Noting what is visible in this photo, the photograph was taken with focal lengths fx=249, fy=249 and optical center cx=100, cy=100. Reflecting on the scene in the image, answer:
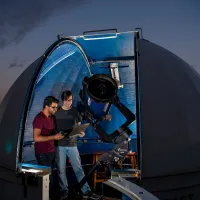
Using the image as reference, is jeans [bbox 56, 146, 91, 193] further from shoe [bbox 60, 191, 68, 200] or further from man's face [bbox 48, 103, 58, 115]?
man's face [bbox 48, 103, 58, 115]

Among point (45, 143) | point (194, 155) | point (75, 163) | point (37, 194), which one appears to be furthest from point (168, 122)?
point (37, 194)

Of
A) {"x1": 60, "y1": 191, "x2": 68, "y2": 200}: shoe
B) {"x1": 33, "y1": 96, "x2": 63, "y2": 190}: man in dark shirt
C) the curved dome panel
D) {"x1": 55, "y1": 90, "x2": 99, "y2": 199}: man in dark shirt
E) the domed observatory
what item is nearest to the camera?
the domed observatory

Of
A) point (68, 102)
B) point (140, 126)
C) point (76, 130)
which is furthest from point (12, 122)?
point (140, 126)

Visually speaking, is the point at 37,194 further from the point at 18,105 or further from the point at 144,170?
the point at 18,105

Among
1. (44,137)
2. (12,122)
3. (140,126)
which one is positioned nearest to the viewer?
(140,126)

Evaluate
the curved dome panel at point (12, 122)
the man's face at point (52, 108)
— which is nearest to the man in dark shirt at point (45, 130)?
the man's face at point (52, 108)

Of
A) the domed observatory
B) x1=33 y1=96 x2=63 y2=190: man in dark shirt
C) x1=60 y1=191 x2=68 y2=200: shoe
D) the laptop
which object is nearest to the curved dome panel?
the domed observatory

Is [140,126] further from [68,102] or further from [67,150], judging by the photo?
[67,150]

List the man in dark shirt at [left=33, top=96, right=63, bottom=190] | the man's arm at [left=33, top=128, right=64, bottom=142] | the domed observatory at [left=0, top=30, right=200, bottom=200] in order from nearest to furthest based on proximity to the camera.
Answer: the domed observatory at [left=0, top=30, right=200, bottom=200], the man's arm at [left=33, top=128, right=64, bottom=142], the man in dark shirt at [left=33, top=96, right=63, bottom=190]

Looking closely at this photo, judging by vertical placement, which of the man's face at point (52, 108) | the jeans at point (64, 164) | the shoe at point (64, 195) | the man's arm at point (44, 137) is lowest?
the shoe at point (64, 195)

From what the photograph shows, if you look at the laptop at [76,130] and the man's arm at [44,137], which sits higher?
the laptop at [76,130]

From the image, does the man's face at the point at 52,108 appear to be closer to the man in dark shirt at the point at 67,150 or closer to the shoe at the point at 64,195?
the man in dark shirt at the point at 67,150

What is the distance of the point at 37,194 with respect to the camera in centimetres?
435

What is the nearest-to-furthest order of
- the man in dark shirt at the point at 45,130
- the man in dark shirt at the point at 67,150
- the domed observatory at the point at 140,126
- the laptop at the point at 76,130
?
the domed observatory at the point at 140,126, the laptop at the point at 76,130, the man in dark shirt at the point at 45,130, the man in dark shirt at the point at 67,150
